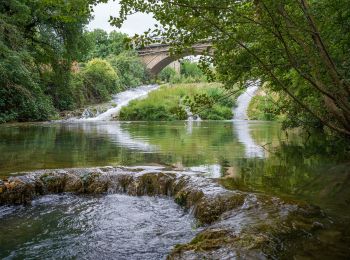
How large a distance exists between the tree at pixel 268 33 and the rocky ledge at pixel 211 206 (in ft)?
3.88

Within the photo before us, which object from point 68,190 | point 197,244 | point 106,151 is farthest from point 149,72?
point 197,244

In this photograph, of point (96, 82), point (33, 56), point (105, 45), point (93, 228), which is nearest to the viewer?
point (93, 228)

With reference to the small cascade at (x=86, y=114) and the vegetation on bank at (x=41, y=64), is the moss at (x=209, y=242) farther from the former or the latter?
the small cascade at (x=86, y=114)

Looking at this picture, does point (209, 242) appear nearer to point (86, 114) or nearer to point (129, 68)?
point (86, 114)

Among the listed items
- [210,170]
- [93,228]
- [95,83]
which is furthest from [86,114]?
[93,228]

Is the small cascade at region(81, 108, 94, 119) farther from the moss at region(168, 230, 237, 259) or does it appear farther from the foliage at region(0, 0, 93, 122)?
the moss at region(168, 230, 237, 259)

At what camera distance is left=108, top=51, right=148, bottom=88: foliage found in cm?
3866

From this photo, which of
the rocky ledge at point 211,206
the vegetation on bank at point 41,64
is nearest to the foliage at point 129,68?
the vegetation on bank at point 41,64

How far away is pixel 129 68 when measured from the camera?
133 ft

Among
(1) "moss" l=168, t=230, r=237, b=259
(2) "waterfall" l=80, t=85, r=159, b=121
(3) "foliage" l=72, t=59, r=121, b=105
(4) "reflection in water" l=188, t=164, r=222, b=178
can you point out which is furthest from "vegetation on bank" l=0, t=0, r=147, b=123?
(1) "moss" l=168, t=230, r=237, b=259

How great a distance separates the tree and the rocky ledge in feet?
3.88

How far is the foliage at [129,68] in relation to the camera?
38656 millimetres

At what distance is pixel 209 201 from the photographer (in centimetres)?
524

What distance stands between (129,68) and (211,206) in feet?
120
